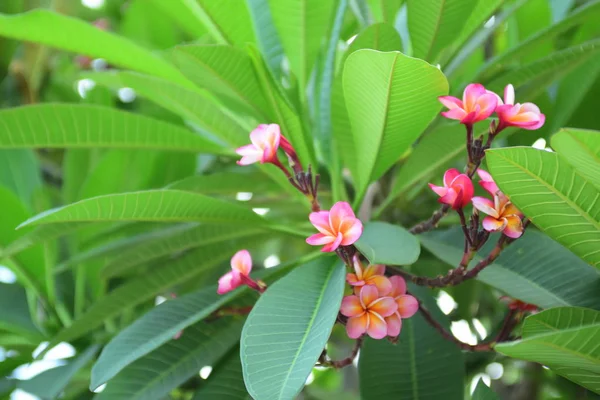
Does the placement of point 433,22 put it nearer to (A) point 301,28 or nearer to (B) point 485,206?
(A) point 301,28

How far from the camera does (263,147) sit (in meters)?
0.81

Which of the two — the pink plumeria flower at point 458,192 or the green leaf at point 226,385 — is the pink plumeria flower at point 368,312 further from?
the green leaf at point 226,385

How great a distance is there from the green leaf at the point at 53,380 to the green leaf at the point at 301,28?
53 centimetres

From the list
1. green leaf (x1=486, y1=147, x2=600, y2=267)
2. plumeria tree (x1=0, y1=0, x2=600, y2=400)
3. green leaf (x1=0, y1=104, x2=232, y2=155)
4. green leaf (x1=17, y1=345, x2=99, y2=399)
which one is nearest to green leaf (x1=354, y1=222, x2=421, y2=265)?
plumeria tree (x1=0, y1=0, x2=600, y2=400)

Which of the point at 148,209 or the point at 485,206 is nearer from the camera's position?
the point at 485,206

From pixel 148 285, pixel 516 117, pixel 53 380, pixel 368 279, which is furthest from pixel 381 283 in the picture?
pixel 53 380

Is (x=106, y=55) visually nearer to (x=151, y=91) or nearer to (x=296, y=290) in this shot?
(x=151, y=91)

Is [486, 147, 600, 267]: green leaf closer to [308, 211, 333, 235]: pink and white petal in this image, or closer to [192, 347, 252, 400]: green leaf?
[308, 211, 333, 235]: pink and white petal

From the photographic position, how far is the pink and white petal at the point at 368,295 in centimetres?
75

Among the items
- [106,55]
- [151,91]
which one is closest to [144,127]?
[151,91]

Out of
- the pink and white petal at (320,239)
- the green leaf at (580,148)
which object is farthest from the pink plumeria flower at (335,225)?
the green leaf at (580,148)

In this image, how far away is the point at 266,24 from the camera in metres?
1.02

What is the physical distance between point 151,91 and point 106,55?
0.38ft

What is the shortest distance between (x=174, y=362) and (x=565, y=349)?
53 cm
